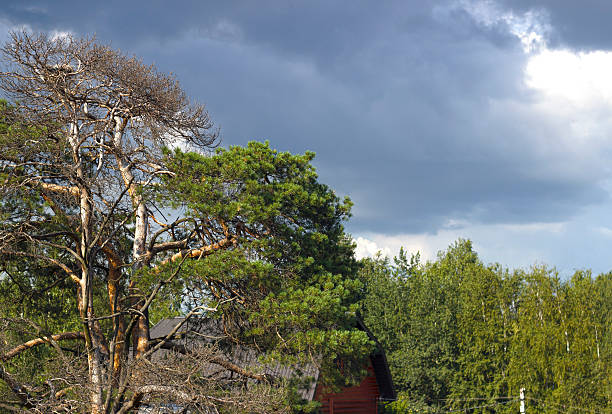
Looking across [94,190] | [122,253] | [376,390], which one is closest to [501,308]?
[376,390]

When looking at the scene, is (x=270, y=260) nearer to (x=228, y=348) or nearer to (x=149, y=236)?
(x=228, y=348)

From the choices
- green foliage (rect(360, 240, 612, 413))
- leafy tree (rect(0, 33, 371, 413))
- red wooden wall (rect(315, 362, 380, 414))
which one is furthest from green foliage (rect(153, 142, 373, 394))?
green foliage (rect(360, 240, 612, 413))

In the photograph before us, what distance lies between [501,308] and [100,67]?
26784 millimetres

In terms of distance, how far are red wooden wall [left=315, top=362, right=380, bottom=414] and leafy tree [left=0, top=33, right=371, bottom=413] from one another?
6.60 m

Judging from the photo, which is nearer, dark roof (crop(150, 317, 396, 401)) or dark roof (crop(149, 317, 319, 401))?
dark roof (crop(150, 317, 396, 401))

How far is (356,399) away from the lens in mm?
23312

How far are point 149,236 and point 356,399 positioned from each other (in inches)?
415

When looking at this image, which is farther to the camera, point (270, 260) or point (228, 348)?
point (228, 348)

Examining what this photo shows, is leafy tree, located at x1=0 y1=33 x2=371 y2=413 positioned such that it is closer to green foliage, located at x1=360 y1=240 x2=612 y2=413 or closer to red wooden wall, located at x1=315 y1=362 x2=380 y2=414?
red wooden wall, located at x1=315 y1=362 x2=380 y2=414

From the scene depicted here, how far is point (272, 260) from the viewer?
14.8 m

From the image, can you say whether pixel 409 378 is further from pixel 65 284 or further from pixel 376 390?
pixel 65 284

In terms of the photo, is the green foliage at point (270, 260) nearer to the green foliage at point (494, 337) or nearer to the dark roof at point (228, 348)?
the dark roof at point (228, 348)

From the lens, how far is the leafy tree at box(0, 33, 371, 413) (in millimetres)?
13656

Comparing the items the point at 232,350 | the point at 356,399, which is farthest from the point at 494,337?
the point at 232,350
